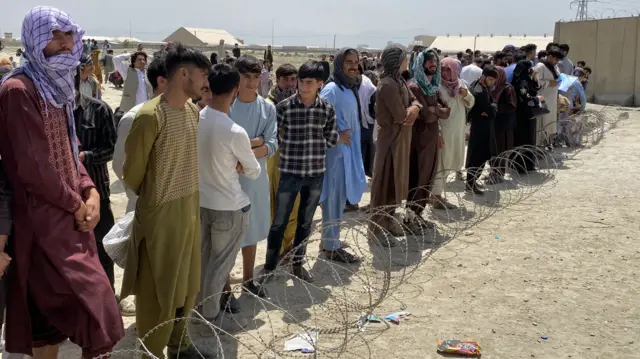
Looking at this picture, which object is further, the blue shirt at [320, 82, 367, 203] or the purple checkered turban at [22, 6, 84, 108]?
the blue shirt at [320, 82, 367, 203]

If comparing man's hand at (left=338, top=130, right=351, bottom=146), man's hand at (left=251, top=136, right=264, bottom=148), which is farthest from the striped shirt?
man's hand at (left=338, top=130, right=351, bottom=146)

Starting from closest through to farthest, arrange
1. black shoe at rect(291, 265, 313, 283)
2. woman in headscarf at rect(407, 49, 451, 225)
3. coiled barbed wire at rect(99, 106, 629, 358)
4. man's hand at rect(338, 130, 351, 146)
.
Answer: coiled barbed wire at rect(99, 106, 629, 358)
black shoe at rect(291, 265, 313, 283)
man's hand at rect(338, 130, 351, 146)
woman in headscarf at rect(407, 49, 451, 225)

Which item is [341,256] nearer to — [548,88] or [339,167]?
[339,167]

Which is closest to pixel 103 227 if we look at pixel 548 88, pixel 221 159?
pixel 221 159

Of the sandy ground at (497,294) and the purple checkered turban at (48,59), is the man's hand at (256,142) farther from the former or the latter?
the purple checkered turban at (48,59)

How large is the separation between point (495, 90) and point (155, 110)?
645 centimetres

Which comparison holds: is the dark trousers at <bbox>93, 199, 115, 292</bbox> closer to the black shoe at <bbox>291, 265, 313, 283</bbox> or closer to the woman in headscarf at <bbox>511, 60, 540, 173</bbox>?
the black shoe at <bbox>291, 265, 313, 283</bbox>

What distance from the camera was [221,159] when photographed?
370 cm

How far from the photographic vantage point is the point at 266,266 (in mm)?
5023

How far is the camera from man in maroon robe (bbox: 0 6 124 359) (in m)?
2.52

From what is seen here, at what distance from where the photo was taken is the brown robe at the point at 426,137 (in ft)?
21.1

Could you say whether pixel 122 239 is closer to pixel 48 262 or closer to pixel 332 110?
pixel 48 262

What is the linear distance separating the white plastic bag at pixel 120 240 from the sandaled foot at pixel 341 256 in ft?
7.77

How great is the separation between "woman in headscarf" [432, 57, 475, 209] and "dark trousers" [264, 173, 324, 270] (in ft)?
7.84
